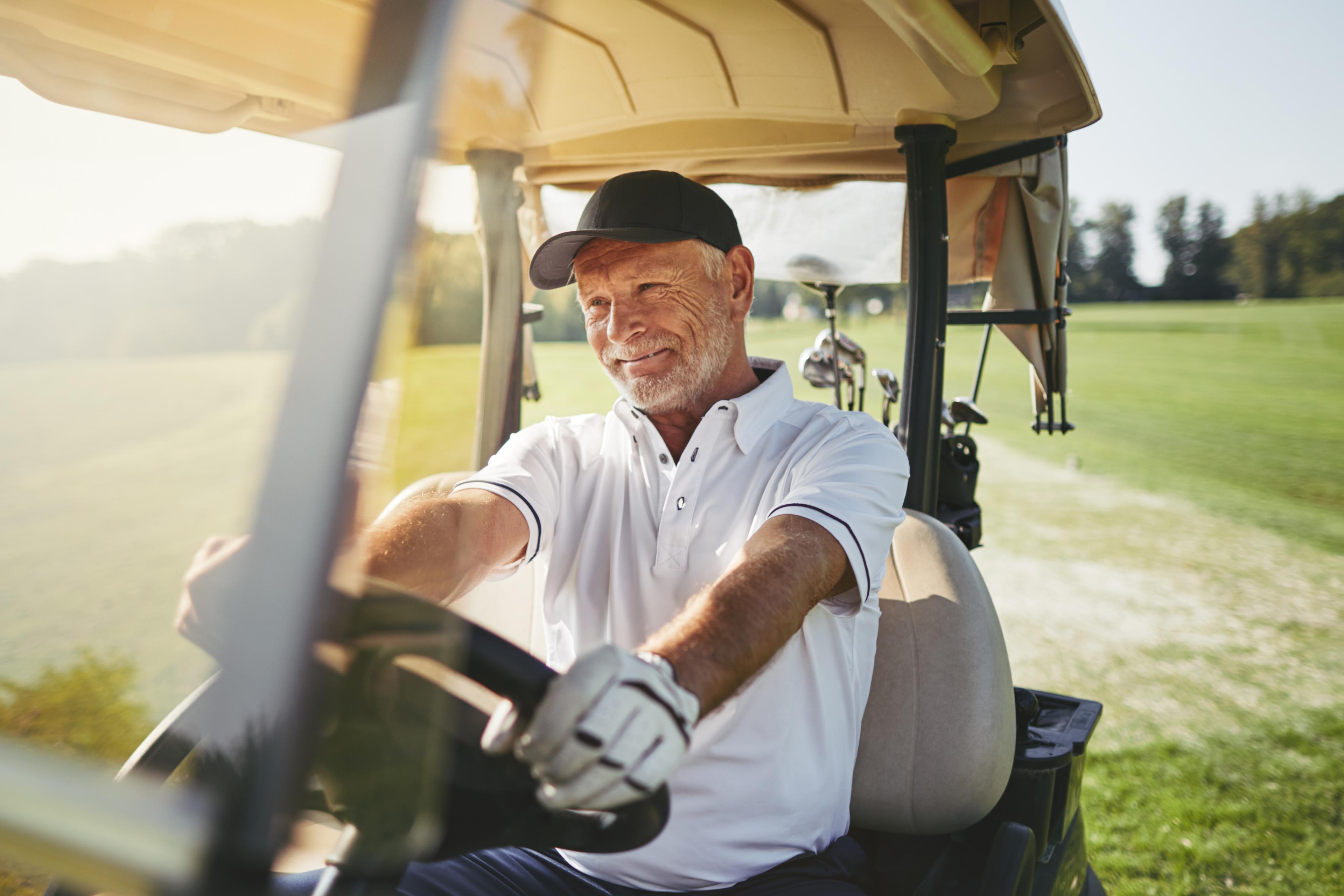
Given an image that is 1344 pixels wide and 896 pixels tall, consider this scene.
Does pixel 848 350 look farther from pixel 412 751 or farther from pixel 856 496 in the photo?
pixel 412 751

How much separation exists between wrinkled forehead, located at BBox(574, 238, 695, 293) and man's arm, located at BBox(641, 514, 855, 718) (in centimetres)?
61

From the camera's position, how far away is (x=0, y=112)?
2.18ft

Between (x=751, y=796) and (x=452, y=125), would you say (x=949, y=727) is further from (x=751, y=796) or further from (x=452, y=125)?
(x=452, y=125)

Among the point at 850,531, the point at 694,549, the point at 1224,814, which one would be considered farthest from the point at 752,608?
the point at 1224,814

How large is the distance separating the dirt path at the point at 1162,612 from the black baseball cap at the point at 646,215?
3189mm

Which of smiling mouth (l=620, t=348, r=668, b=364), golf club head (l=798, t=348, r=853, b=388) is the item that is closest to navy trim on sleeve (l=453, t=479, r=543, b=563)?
smiling mouth (l=620, t=348, r=668, b=364)

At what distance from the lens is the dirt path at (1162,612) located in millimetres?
4324

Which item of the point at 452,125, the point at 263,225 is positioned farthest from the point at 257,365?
the point at 452,125

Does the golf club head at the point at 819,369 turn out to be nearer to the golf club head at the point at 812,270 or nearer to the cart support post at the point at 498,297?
the golf club head at the point at 812,270

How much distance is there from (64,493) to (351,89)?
1.13 ft

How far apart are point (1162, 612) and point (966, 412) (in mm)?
3973

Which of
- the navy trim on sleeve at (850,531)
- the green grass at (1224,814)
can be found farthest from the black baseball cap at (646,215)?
the green grass at (1224,814)

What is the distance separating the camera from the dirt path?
4.32m

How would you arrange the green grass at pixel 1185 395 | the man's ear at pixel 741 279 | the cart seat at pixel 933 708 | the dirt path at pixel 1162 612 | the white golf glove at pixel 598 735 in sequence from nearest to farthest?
the white golf glove at pixel 598 735 < the cart seat at pixel 933 708 < the man's ear at pixel 741 279 < the green grass at pixel 1185 395 < the dirt path at pixel 1162 612
